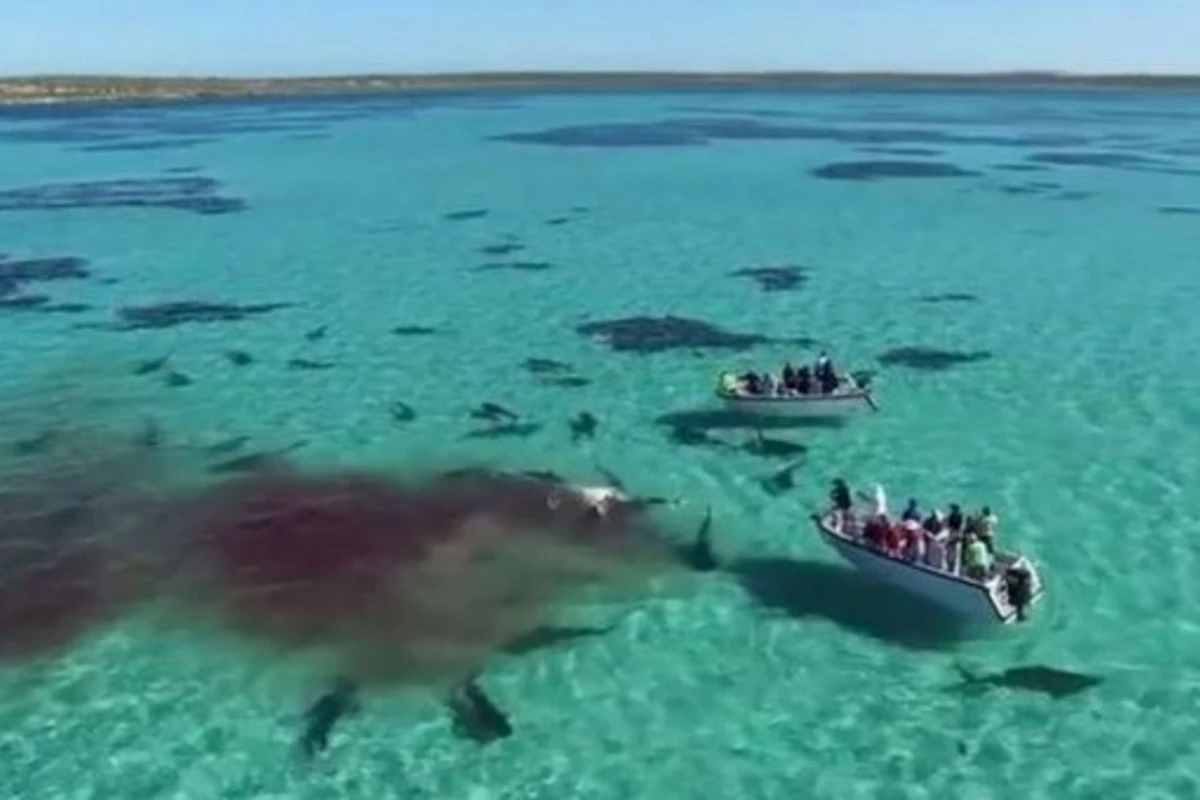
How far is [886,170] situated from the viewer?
103 meters

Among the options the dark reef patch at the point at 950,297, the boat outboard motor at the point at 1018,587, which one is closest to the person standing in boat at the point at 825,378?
the boat outboard motor at the point at 1018,587

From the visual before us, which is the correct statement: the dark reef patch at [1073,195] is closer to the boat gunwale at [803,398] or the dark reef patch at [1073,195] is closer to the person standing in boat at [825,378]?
the person standing in boat at [825,378]

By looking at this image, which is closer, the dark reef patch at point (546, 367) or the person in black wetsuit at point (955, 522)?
the person in black wetsuit at point (955, 522)

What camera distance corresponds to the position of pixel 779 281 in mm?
57375

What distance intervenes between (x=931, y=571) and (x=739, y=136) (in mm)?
117892

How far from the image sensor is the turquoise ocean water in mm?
21375

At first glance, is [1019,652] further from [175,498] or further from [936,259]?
[936,259]

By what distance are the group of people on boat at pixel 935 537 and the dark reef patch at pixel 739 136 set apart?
103 m

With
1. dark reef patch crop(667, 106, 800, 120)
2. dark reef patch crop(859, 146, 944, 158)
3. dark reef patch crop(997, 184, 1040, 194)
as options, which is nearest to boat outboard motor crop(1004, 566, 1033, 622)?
dark reef patch crop(997, 184, 1040, 194)

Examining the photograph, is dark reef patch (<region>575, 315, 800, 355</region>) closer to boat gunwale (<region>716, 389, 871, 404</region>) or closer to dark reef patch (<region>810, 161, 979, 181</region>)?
boat gunwale (<region>716, 389, 871, 404</region>)

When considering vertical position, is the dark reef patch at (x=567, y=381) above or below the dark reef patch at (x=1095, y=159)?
above

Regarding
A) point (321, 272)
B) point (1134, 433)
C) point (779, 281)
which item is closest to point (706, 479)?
point (1134, 433)

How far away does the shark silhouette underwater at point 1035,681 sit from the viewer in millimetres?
22641

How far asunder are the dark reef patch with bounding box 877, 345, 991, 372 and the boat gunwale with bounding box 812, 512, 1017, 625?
52.0 ft
